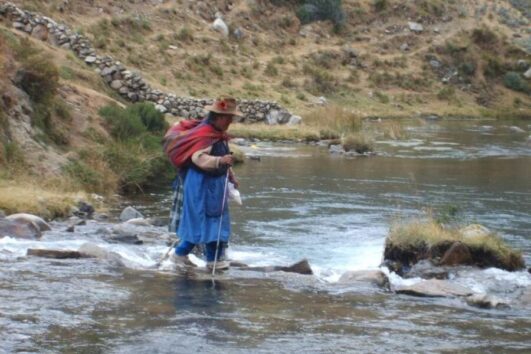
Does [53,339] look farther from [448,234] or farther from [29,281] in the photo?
[448,234]

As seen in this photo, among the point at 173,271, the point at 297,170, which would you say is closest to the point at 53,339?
the point at 173,271

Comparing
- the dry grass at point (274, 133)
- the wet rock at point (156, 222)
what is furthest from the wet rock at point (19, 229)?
the dry grass at point (274, 133)

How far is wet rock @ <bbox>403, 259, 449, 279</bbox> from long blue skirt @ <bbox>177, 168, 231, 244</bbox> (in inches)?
99.1

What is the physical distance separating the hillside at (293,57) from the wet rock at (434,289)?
9.10m

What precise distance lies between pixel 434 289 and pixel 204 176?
9.08 feet

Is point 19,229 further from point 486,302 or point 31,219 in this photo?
point 486,302

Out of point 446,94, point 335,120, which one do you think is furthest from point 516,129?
point 446,94

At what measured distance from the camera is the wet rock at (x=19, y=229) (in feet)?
39.4

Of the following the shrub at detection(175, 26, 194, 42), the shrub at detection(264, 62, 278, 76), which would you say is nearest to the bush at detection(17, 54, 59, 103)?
the shrub at detection(175, 26, 194, 42)

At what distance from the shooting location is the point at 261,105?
3603 cm

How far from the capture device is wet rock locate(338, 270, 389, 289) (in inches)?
412

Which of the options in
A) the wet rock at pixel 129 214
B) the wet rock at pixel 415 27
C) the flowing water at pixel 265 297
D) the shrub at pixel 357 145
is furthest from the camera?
the wet rock at pixel 415 27

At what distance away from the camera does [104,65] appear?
1215 inches

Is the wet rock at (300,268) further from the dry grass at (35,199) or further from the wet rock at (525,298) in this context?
the dry grass at (35,199)
